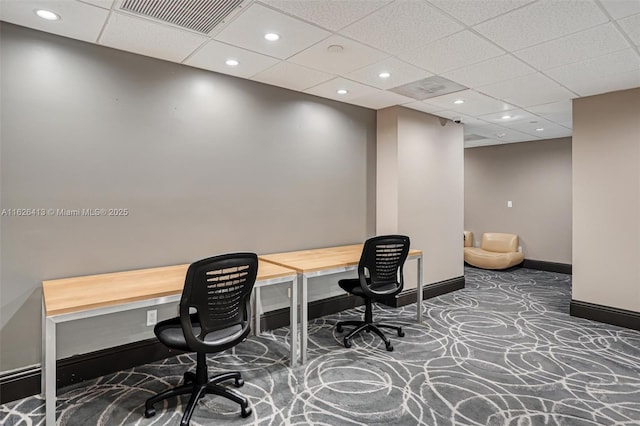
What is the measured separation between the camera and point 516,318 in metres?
4.26

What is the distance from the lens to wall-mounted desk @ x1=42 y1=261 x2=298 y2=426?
6.57 feet

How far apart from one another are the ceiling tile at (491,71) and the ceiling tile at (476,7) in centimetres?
82

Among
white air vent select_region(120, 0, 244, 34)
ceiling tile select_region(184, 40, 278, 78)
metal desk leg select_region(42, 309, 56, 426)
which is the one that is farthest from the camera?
ceiling tile select_region(184, 40, 278, 78)

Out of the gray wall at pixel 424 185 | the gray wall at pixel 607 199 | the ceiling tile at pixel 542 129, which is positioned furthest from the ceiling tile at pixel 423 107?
the ceiling tile at pixel 542 129

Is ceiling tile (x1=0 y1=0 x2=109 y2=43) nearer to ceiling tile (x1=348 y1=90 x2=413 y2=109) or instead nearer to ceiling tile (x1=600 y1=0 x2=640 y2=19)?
ceiling tile (x1=348 y1=90 x2=413 y2=109)

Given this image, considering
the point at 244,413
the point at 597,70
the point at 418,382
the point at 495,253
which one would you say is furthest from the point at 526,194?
the point at 244,413

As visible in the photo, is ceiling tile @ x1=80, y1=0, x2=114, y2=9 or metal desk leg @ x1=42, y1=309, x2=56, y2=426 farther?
ceiling tile @ x1=80, y1=0, x2=114, y2=9

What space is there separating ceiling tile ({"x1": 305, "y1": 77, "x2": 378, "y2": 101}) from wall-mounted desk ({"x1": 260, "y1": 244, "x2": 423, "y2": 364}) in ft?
5.93

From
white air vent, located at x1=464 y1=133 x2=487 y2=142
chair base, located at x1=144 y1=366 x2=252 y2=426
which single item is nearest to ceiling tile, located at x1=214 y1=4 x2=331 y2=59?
chair base, located at x1=144 y1=366 x2=252 y2=426

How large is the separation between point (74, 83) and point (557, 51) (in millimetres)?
3787

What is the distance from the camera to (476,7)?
226 centimetres

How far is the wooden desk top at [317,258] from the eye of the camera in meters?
3.24

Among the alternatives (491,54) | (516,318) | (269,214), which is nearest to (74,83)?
(269,214)
